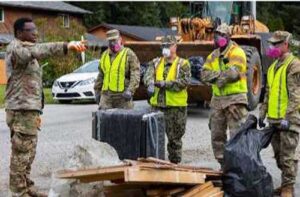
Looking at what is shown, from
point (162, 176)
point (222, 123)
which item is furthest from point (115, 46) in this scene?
point (162, 176)

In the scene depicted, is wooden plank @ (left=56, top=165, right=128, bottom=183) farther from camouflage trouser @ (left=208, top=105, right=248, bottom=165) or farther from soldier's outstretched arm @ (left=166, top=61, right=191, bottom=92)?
soldier's outstretched arm @ (left=166, top=61, right=191, bottom=92)

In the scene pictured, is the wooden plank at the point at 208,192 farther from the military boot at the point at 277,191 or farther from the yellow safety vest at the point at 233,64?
the yellow safety vest at the point at 233,64

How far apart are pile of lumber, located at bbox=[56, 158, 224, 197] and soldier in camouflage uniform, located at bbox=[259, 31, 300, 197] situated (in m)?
1.01

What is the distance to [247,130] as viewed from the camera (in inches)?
281

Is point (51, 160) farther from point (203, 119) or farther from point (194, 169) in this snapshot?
point (203, 119)

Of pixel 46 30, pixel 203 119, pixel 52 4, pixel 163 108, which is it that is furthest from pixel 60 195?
pixel 52 4

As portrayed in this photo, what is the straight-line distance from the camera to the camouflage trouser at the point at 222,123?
802 cm

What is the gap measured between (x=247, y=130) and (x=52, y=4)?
48.1 metres

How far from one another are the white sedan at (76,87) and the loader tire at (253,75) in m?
6.18

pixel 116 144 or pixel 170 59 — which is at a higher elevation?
pixel 170 59

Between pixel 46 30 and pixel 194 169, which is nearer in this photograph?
pixel 194 169

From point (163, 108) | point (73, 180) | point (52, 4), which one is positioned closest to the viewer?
point (73, 180)

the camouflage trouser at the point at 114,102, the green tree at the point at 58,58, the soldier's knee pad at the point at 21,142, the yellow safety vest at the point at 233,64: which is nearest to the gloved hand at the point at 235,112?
the yellow safety vest at the point at 233,64

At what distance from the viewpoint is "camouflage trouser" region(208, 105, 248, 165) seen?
8.02 meters
